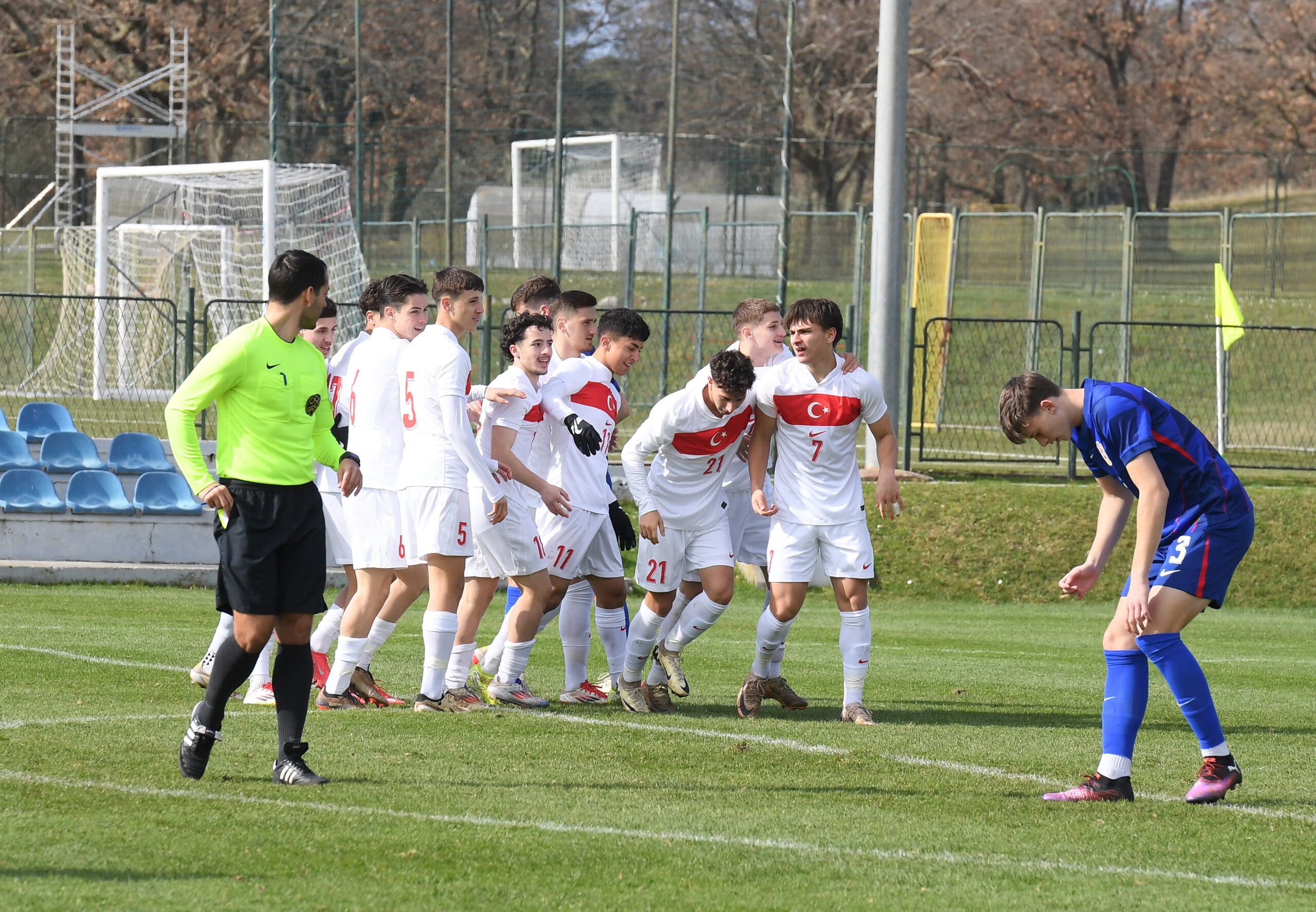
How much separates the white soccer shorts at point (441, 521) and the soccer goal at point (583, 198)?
17095mm

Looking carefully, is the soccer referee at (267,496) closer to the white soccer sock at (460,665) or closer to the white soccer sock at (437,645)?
the white soccer sock at (437,645)

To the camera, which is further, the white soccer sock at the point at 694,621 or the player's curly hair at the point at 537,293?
the player's curly hair at the point at 537,293

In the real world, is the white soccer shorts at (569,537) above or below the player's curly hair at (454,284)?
below

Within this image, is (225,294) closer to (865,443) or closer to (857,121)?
(865,443)

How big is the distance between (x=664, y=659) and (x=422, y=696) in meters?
1.33

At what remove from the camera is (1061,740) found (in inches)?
288

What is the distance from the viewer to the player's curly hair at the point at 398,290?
7789 mm

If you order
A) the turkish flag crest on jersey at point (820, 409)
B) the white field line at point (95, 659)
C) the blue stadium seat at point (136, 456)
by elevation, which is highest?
the turkish flag crest on jersey at point (820, 409)

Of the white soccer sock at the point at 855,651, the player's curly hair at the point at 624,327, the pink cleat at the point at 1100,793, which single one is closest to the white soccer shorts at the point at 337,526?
the player's curly hair at the point at 624,327

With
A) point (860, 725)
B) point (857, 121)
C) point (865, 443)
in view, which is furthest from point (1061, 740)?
point (857, 121)

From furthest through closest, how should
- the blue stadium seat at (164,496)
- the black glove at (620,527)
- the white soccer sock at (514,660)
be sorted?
the blue stadium seat at (164,496) → the black glove at (620,527) → the white soccer sock at (514,660)

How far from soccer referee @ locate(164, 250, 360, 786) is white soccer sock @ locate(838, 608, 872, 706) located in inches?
112

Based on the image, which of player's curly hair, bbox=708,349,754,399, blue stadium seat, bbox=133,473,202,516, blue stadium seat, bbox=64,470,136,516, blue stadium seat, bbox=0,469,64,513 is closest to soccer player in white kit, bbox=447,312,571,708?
player's curly hair, bbox=708,349,754,399

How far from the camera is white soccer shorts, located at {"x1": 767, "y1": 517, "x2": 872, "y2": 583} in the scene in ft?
25.3
